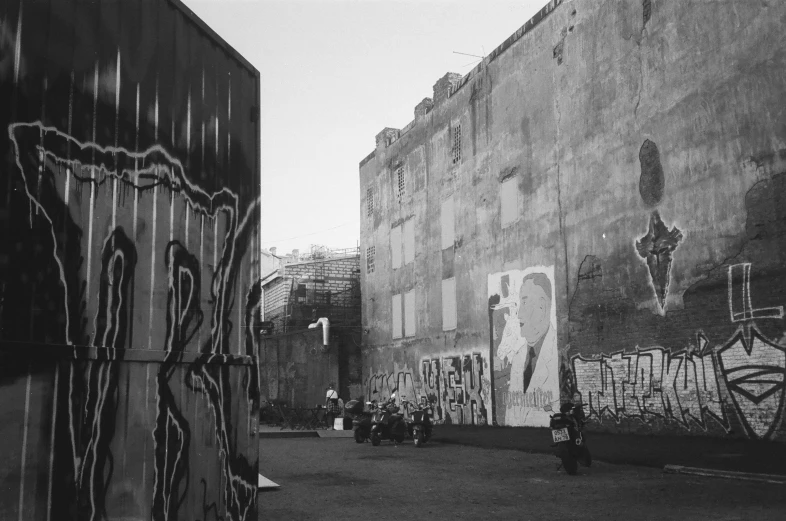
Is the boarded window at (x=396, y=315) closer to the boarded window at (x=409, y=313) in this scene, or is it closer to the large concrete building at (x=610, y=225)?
the boarded window at (x=409, y=313)

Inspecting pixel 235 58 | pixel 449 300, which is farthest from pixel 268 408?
pixel 235 58

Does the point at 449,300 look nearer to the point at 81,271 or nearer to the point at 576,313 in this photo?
the point at 576,313

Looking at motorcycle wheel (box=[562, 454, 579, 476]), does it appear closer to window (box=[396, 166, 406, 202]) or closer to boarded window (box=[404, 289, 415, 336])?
boarded window (box=[404, 289, 415, 336])

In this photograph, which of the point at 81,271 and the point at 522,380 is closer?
the point at 81,271

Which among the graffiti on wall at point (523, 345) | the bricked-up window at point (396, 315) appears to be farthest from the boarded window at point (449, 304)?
the bricked-up window at point (396, 315)

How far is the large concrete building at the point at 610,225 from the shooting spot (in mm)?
14961

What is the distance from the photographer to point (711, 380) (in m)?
15.5

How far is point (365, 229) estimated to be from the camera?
111 ft

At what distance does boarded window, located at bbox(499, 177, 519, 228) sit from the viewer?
906 inches

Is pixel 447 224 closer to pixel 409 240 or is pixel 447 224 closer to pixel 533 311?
pixel 409 240

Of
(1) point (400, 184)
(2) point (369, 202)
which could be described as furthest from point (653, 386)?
(2) point (369, 202)

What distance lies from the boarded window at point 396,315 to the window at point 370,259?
2.77 meters

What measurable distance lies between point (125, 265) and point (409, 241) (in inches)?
1021

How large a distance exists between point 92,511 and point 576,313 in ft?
57.2
